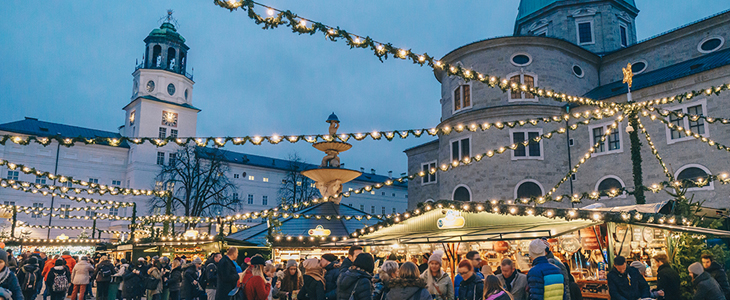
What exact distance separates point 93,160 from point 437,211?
54.8 metres

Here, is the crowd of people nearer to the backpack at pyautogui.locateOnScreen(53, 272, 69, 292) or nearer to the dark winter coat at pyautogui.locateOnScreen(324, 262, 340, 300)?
the dark winter coat at pyautogui.locateOnScreen(324, 262, 340, 300)

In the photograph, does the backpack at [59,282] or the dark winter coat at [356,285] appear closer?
the dark winter coat at [356,285]

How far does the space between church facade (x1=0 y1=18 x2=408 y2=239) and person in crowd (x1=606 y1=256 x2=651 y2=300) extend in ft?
166

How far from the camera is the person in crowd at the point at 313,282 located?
6837 millimetres

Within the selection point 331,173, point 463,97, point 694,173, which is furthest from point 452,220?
point 463,97

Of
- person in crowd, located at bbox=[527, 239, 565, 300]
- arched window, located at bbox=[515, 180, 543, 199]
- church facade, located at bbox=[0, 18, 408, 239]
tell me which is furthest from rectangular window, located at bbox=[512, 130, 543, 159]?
church facade, located at bbox=[0, 18, 408, 239]

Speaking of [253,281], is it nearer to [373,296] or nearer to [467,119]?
[373,296]

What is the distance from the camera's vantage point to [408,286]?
456 cm

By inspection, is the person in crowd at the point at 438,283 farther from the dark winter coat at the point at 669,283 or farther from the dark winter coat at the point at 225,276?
the dark winter coat at the point at 669,283

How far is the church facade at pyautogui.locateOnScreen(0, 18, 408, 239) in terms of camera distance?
53.2 meters

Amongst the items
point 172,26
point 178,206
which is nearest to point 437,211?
point 178,206

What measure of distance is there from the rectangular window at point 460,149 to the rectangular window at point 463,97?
2.07 m

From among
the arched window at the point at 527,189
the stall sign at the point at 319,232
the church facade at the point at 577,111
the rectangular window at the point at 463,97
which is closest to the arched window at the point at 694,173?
the church facade at the point at 577,111

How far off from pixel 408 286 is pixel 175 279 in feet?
32.8
